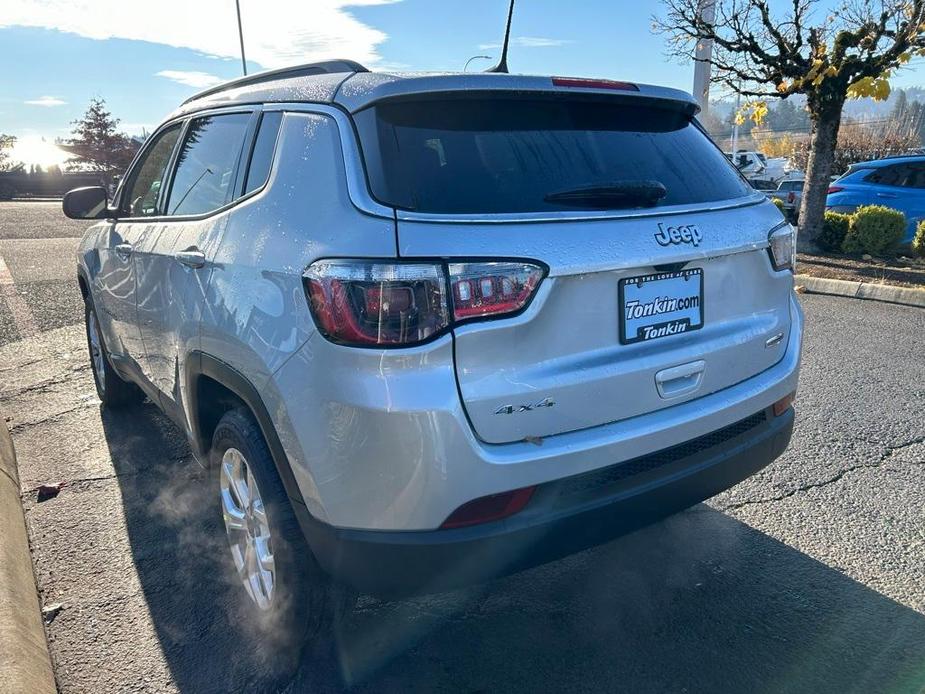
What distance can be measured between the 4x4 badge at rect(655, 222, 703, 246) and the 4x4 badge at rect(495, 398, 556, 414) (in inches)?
23.7

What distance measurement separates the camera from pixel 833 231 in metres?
10.8

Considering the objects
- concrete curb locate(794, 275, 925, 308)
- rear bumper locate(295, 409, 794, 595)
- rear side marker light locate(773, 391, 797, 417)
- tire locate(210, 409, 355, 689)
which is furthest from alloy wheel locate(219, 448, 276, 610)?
concrete curb locate(794, 275, 925, 308)

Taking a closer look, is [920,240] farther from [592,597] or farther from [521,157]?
[521,157]

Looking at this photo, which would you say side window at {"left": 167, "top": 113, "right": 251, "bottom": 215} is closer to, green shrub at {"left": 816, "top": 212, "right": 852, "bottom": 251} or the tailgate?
the tailgate

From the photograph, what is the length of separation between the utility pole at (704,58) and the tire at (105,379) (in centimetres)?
812

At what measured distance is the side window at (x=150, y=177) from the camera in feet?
11.4


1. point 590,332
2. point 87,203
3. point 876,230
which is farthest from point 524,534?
point 876,230

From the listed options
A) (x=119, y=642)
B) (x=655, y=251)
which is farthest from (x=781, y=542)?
(x=119, y=642)

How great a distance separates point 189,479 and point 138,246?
1.32 metres

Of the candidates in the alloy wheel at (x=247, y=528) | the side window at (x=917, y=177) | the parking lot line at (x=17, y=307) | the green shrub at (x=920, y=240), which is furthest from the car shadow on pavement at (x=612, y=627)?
the side window at (x=917, y=177)

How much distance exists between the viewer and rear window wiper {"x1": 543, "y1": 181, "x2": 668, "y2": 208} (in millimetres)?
2115

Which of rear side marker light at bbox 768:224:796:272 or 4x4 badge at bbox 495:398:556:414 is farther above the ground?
rear side marker light at bbox 768:224:796:272

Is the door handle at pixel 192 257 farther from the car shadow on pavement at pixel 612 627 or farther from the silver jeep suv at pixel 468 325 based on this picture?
the car shadow on pavement at pixel 612 627

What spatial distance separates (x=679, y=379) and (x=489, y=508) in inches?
29.3
